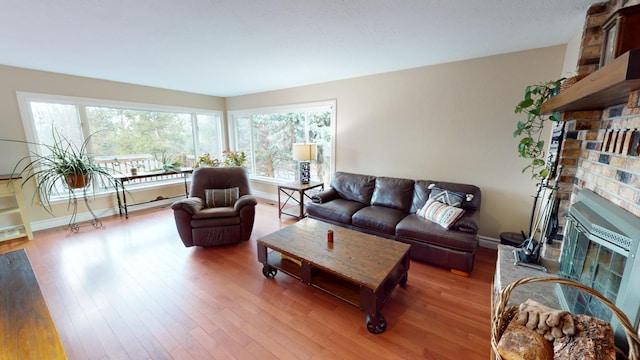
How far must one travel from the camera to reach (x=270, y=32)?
6.97ft

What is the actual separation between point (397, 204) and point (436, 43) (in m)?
1.91

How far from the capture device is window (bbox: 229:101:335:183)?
4305 millimetres

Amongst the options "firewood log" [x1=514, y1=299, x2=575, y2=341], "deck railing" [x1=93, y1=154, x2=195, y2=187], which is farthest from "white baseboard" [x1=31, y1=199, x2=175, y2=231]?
"firewood log" [x1=514, y1=299, x2=575, y2=341]

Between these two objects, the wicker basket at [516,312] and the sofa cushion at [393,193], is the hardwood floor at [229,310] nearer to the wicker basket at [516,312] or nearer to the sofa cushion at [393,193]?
the wicker basket at [516,312]

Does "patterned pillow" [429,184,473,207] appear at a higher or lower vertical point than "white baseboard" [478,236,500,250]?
higher

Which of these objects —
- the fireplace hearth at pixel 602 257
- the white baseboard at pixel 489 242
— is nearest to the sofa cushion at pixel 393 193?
the white baseboard at pixel 489 242

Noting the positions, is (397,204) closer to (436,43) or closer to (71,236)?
(436,43)

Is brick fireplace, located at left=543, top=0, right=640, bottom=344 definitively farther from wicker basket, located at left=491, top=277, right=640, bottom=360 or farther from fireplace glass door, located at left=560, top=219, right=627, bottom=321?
wicker basket, located at left=491, top=277, right=640, bottom=360

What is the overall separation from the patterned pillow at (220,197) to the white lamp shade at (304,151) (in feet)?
3.97

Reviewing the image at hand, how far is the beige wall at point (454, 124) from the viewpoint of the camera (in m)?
2.71

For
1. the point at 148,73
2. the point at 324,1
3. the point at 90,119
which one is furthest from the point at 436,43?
the point at 90,119

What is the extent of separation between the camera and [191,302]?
2.05m

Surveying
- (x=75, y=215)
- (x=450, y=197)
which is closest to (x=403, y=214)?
(x=450, y=197)

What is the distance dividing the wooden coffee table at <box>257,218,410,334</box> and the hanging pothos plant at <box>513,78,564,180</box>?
58.4 inches
